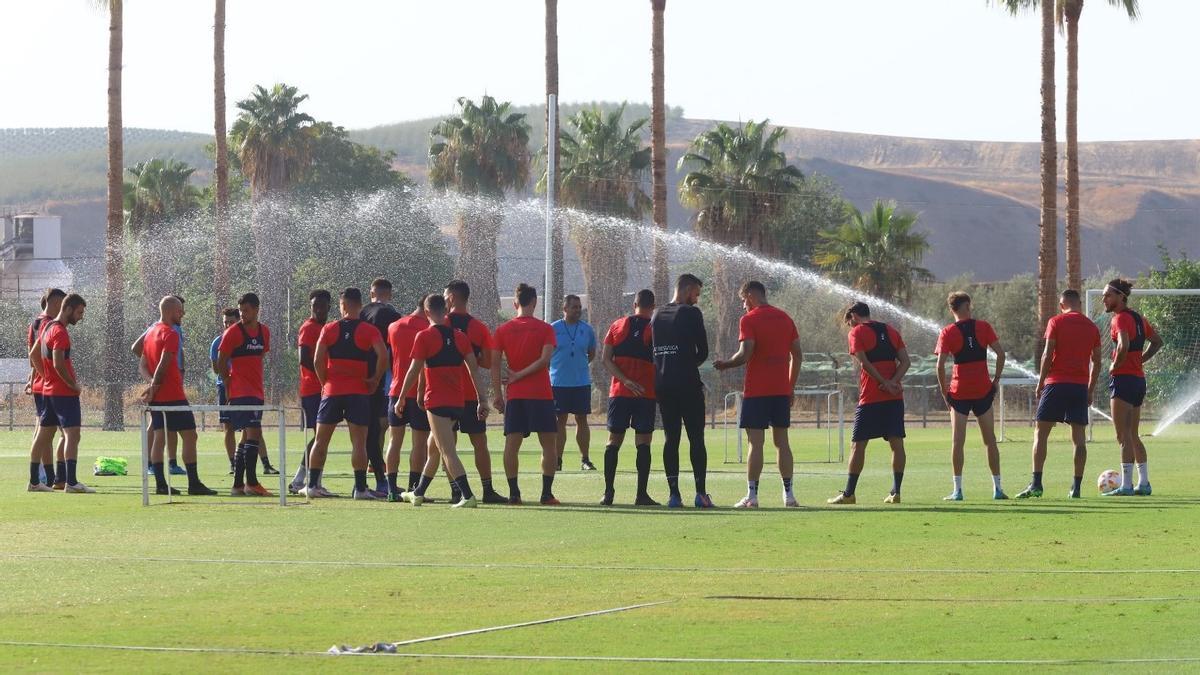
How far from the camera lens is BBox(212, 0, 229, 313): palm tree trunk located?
4391 centimetres

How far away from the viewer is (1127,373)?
17422 millimetres

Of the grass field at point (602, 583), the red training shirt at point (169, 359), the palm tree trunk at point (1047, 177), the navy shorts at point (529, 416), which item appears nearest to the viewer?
the grass field at point (602, 583)

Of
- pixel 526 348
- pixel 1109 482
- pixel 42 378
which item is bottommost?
pixel 1109 482

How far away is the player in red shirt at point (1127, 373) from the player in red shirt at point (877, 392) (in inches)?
94.3

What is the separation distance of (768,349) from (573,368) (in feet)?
17.0

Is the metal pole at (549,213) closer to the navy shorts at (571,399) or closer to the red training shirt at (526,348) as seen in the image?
the navy shorts at (571,399)

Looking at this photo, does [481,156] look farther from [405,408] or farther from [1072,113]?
→ [405,408]

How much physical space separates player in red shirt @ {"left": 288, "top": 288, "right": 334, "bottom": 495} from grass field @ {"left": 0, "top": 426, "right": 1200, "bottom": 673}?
1.42 metres

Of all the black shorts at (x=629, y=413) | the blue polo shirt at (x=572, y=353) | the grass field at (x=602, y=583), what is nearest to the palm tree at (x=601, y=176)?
the blue polo shirt at (x=572, y=353)

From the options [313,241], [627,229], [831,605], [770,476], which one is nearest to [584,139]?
[627,229]

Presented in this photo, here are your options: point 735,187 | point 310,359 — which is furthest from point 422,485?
point 735,187

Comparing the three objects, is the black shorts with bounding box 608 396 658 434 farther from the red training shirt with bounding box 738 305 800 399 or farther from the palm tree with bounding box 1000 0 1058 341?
the palm tree with bounding box 1000 0 1058 341

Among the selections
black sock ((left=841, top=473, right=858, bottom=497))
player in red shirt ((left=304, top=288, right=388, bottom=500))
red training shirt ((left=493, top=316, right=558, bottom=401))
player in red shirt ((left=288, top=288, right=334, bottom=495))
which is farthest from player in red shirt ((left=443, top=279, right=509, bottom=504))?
black sock ((left=841, top=473, right=858, bottom=497))

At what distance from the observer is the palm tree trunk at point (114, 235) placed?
4125 centimetres
